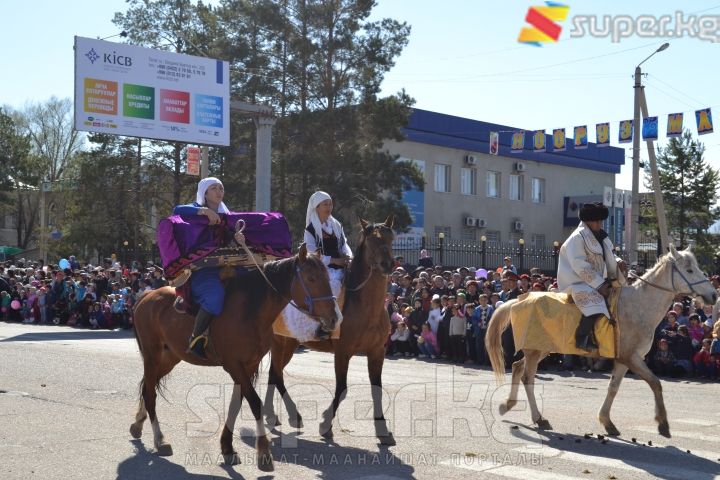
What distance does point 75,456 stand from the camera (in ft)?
25.0

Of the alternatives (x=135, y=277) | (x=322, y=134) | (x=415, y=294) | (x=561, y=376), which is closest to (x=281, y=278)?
(x=561, y=376)

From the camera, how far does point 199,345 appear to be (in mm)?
8023

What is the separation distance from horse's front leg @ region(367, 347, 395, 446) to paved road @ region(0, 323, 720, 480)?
0.13 m

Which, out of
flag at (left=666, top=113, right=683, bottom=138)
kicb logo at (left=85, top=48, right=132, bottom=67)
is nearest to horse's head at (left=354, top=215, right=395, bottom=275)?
flag at (left=666, top=113, right=683, bottom=138)

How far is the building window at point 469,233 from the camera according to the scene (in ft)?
154

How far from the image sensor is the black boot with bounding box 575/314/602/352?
373 inches

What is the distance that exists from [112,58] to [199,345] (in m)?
21.5

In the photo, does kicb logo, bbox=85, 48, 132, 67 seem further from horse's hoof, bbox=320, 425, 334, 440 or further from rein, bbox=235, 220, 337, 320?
horse's hoof, bbox=320, 425, 334, 440

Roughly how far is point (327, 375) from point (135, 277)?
15558 mm

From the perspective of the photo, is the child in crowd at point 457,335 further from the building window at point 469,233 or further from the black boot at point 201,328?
the building window at point 469,233

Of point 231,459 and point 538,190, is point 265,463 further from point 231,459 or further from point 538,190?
point 538,190

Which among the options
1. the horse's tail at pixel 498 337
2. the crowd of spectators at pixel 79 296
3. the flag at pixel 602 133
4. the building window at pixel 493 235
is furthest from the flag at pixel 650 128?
the building window at pixel 493 235

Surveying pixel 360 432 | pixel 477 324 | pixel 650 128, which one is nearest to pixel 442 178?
pixel 650 128

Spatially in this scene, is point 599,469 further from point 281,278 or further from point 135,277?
point 135,277
